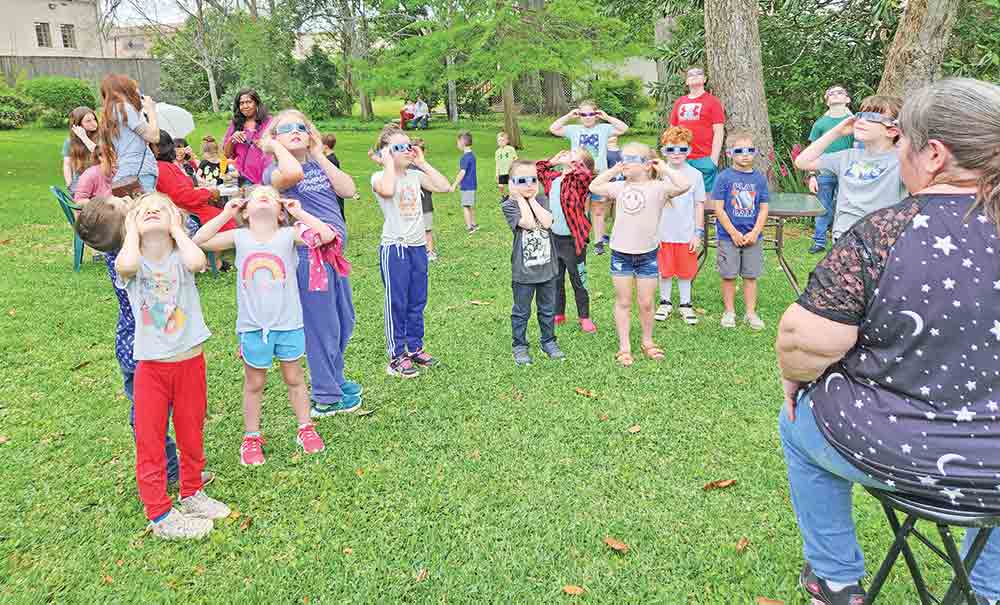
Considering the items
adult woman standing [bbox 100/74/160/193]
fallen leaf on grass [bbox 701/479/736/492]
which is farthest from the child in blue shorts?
adult woman standing [bbox 100/74/160/193]

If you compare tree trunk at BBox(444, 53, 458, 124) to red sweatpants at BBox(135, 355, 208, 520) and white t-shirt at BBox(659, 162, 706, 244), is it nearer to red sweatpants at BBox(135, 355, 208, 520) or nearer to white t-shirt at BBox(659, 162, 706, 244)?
white t-shirt at BBox(659, 162, 706, 244)

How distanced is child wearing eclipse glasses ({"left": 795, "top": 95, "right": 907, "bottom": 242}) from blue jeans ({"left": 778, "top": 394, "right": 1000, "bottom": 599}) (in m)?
2.81

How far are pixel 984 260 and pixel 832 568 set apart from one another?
49.3 inches

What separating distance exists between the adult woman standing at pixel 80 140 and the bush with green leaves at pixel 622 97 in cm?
2124

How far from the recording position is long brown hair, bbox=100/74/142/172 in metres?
5.75

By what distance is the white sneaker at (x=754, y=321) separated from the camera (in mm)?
6304

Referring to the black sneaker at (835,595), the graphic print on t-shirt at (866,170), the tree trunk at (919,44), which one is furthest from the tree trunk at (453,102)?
the black sneaker at (835,595)

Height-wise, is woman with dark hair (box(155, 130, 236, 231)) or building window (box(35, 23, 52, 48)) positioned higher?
building window (box(35, 23, 52, 48))

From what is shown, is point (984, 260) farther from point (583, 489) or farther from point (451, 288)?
point (451, 288)

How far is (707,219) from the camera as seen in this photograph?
755 centimetres

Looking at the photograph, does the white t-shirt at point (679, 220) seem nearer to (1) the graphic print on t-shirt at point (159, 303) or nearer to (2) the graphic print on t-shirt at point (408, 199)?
(2) the graphic print on t-shirt at point (408, 199)

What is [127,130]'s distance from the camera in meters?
5.91

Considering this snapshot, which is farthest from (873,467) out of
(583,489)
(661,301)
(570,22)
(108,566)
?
(570,22)

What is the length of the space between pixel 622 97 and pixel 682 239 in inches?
995
